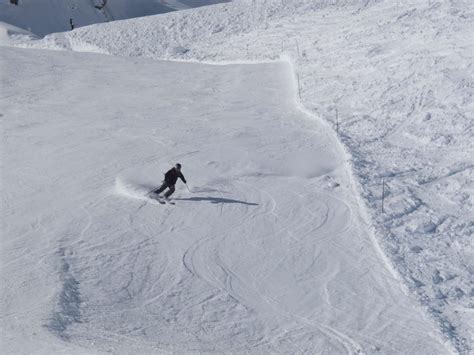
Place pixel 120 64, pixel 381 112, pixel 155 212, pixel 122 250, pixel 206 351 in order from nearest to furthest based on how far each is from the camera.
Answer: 1. pixel 206 351
2. pixel 122 250
3. pixel 155 212
4. pixel 381 112
5. pixel 120 64

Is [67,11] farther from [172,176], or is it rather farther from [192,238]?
[192,238]

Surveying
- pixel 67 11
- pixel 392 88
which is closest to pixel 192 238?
pixel 392 88

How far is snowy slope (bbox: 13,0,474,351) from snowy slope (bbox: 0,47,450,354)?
853mm

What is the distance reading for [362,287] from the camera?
1452 centimetres

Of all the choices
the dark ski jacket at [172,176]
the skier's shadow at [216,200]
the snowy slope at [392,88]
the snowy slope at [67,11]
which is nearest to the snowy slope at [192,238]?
the skier's shadow at [216,200]

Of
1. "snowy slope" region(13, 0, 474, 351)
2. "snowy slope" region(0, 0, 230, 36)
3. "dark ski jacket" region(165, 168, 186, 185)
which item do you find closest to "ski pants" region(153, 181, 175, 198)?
"dark ski jacket" region(165, 168, 186, 185)

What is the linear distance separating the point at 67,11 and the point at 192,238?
36861 millimetres

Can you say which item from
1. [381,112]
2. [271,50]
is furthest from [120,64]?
[381,112]

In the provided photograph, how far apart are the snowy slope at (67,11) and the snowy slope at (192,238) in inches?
838

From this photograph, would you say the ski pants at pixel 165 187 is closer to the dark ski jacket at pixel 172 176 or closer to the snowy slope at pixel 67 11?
the dark ski jacket at pixel 172 176

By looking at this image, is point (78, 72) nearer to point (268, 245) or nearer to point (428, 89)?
point (428, 89)

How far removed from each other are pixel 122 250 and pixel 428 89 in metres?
13.7

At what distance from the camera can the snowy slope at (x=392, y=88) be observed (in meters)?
15.9

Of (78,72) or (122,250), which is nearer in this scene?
(122,250)
